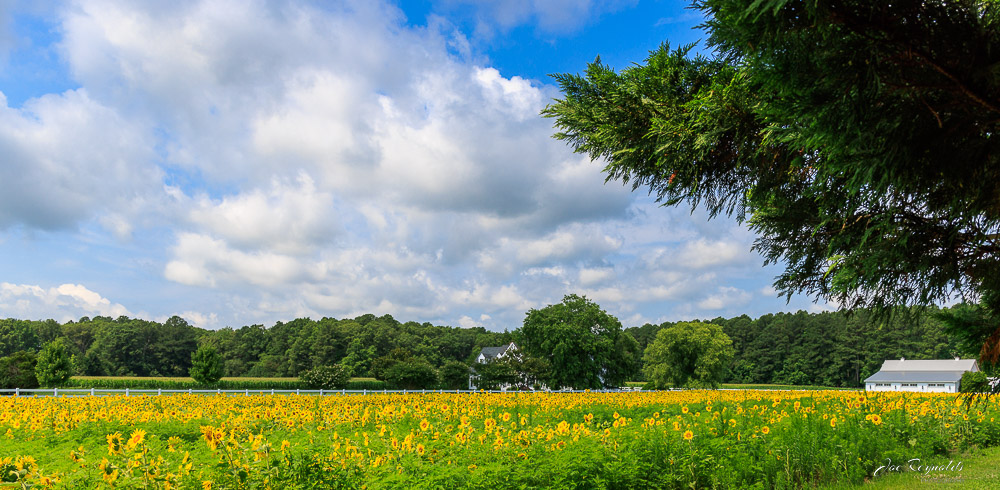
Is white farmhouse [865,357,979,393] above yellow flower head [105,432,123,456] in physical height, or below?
below

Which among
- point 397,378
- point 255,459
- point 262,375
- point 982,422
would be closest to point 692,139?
point 255,459

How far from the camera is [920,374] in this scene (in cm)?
6153

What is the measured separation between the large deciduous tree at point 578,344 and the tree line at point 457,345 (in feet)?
0.38

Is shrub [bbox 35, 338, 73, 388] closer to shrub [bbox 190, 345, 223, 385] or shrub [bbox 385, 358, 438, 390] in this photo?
shrub [bbox 190, 345, 223, 385]

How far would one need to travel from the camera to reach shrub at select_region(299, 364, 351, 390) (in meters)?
42.0

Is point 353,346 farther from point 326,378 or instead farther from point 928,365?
point 928,365

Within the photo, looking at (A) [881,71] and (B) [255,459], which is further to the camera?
(B) [255,459]

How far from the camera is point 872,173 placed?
9.47 feet

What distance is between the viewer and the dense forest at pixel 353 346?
2837 inches

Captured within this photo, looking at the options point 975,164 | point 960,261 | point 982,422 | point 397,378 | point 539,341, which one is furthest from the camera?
point 539,341

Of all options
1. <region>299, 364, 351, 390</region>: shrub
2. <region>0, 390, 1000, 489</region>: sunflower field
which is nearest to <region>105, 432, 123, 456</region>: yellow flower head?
<region>0, 390, 1000, 489</region>: sunflower field

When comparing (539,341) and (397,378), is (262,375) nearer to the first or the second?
(397,378)

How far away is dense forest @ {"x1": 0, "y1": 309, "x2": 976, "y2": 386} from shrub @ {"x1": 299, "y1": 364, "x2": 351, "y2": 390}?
74.3ft

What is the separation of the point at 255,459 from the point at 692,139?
4.50 meters
